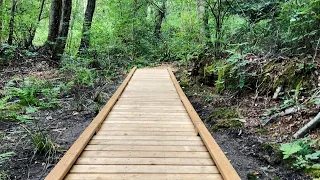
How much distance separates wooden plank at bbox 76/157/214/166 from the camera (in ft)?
10.0

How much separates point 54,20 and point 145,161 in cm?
983

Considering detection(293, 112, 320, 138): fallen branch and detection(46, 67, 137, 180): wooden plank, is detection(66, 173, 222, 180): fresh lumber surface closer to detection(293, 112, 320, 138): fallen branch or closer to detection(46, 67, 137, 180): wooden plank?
detection(46, 67, 137, 180): wooden plank

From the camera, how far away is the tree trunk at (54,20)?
11.1 meters

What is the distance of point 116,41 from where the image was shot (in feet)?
46.1

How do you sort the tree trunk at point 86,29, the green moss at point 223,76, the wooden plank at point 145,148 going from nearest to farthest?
the wooden plank at point 145,148 → the green moss at point 223,76 → the tree trunk at point 86,29

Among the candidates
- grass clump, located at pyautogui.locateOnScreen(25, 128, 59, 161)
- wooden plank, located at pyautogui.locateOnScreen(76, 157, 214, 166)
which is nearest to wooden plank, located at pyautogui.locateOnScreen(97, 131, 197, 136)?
grass clump, located at pyautogui.locateOnScreen(25, 128, 59, 161)

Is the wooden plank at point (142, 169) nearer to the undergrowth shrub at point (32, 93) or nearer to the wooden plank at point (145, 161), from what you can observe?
the wooden plank at point (145, 161)

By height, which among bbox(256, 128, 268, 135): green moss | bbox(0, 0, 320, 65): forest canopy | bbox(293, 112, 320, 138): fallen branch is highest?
bbox(0, 0, 320, 65): forest canopy

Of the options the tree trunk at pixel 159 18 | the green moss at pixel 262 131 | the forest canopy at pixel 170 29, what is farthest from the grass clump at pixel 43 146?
the tree trunk at pixel 159 18

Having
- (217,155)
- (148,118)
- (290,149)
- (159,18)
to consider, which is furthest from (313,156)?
(159,18)

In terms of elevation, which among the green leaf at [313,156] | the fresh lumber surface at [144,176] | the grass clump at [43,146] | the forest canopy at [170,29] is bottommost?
the grass clump at [43,146]

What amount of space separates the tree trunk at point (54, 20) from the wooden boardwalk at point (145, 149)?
7104 millimetres

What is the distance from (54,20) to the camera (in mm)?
11227

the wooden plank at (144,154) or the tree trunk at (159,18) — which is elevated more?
the tree trunk at (159,18)
